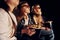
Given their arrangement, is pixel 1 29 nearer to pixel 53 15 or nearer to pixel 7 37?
pixel 7 37

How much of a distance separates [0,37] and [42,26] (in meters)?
0.35

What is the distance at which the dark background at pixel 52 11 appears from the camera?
1.73 meters

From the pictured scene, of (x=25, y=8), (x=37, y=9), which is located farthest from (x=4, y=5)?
(x=37, y=9)

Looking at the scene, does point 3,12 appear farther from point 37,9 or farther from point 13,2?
point 37,9

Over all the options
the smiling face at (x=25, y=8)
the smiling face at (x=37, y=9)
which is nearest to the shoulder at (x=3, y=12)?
the smiling face at (x=25, y=8)

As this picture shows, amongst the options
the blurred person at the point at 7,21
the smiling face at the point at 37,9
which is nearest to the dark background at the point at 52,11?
the smiling face at the point at 37,9

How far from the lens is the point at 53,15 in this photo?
1746mm

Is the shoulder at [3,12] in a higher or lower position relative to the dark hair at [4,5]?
lower

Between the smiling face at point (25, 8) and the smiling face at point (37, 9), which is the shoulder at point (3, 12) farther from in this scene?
the smiling face at point (37, 9)

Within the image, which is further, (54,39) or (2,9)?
(54,39)

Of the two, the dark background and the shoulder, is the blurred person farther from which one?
the dark background

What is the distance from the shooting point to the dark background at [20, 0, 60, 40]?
68.1 inches

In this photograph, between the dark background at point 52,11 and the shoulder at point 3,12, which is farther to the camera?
the dark background at point 52,11

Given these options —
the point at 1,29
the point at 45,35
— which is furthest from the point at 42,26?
the point at 1,29
